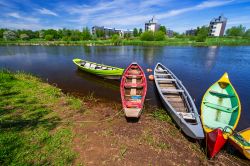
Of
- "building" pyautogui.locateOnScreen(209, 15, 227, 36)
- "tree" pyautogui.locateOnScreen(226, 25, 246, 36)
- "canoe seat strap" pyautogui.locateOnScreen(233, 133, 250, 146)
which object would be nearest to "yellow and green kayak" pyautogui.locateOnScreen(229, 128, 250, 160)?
"canoe seat strap" pyautogui.locateOnScreen(233, 133, 250, 146)

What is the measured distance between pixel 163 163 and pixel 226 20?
15349 centimetres

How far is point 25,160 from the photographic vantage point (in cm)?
511

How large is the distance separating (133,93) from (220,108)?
5665 mm

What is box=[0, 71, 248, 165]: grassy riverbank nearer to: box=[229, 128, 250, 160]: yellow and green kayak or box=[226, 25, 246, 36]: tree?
box=[229, 128, 250, 160]: yellow and green kayak

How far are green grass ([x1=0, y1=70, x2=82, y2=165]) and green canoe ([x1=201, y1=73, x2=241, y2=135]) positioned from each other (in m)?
6.69

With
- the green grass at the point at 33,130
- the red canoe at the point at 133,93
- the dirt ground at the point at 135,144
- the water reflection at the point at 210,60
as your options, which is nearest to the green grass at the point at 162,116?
the dirt ground at the point at 135,144

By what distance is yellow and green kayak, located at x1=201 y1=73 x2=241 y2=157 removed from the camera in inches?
226

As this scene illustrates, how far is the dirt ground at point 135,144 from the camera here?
555 cm

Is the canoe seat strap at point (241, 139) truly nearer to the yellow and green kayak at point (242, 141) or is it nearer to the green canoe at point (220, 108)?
the yellow and green kayak at point (242, 141)

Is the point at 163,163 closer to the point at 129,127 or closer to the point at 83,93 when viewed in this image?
the point at 129,127

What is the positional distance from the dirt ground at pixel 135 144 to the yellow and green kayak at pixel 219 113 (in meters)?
0.85

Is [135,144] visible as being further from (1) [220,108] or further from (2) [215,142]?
(1) [220,108]

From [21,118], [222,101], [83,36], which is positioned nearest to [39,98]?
[21,118]

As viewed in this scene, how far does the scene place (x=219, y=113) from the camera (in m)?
8.27
